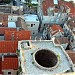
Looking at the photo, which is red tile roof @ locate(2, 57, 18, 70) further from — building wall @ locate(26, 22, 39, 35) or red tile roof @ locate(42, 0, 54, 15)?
red tile roof @ locate(42, 0, 54, 15)

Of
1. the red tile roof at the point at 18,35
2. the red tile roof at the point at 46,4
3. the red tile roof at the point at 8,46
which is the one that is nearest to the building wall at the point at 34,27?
the red tile roof at the point at 46,4

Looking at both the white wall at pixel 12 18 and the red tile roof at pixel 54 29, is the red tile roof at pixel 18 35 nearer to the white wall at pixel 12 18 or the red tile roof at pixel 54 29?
the red tile roof at pixel 54 29

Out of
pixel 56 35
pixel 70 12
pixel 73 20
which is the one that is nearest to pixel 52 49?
pixel 56 35

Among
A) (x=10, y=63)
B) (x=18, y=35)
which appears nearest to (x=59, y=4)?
(x=18, y=35)

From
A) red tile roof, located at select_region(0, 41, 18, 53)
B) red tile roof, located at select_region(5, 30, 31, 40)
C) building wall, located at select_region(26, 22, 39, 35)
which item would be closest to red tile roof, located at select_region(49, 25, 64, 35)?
building wall, located at select_region(26, 22, 39, 35)

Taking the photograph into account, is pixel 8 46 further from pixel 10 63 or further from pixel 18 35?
pixel 18 35

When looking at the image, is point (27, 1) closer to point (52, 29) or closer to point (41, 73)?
point (52, 29)
